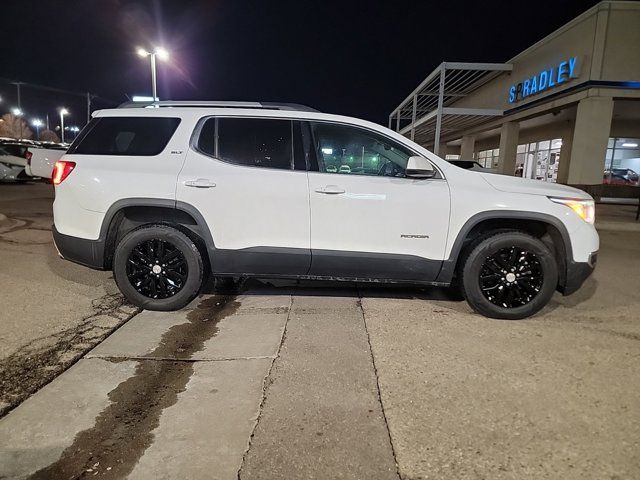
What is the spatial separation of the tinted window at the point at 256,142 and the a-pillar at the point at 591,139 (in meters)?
15.2

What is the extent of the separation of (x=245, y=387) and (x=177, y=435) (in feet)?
1.92

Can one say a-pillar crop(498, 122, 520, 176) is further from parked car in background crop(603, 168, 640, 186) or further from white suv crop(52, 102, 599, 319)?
white suv crop(52, 102, 599, 319)

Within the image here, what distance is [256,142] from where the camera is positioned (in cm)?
419

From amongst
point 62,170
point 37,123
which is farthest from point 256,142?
point 37,123

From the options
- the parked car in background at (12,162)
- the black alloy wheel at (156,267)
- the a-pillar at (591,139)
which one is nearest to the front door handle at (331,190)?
the black alloy wheel at (156,267)

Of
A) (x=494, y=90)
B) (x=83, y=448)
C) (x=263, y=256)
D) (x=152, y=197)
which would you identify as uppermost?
A: (x=494, y=90)

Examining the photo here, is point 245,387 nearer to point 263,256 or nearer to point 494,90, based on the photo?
point 263,256

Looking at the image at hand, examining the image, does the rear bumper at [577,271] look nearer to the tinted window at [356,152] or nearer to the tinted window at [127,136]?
the tinted window at [356,152]

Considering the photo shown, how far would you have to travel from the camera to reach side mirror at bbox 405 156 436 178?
388cm

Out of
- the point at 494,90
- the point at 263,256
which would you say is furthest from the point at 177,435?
the point at 494,90

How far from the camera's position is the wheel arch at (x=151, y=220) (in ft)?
13.4

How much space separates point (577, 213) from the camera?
408cm

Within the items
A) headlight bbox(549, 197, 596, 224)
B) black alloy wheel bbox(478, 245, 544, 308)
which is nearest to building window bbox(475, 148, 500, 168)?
headlight bbox(549, 197, 596, 224)

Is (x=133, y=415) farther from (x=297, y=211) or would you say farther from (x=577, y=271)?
(x=577, y=271)
